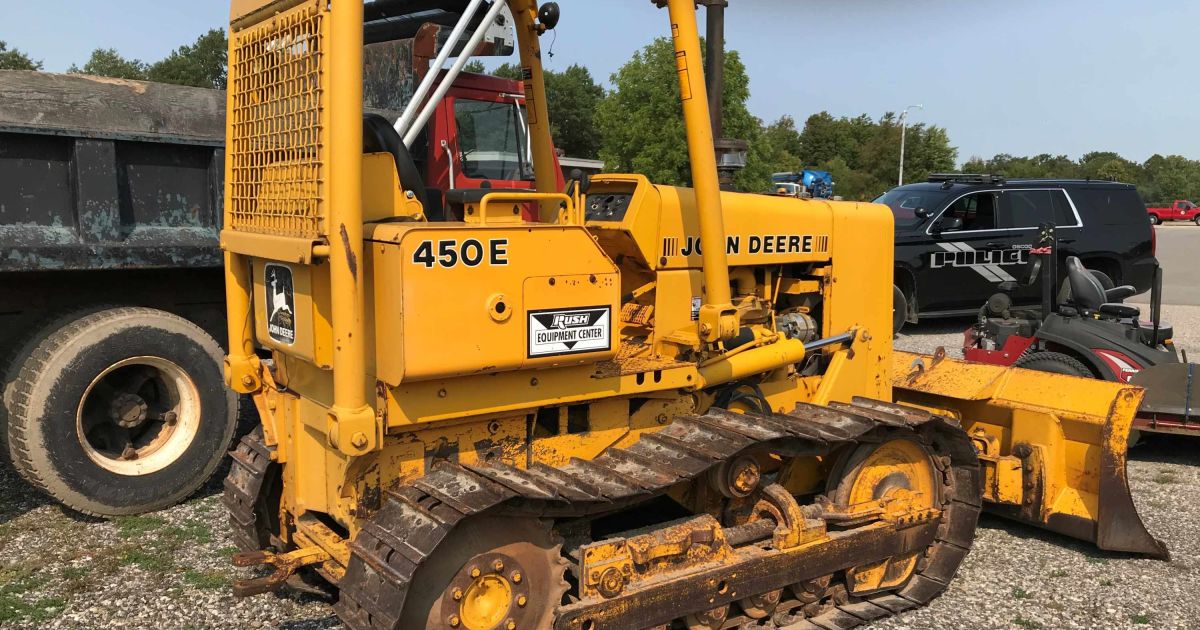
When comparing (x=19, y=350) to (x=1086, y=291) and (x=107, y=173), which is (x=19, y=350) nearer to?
(x=107, y=173)

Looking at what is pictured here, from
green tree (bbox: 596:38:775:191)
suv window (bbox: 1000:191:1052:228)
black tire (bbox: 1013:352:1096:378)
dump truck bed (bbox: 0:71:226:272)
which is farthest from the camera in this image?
green tree (bbox: 596:38:775:191)

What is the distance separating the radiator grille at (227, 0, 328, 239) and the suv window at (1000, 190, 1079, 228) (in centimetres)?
1086

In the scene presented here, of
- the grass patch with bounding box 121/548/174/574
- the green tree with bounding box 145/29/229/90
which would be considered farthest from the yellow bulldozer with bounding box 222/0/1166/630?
the green tree with bounding box 145/29/229/90

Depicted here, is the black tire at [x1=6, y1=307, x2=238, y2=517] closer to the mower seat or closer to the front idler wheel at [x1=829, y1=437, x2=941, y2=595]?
the front idler wheel at [x1=829, y1=437, x2=941, y2=595]

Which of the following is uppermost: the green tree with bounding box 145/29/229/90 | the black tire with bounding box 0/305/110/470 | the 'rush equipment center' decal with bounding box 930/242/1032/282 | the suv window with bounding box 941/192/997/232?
the green tree with bounding box 145/29/229/90

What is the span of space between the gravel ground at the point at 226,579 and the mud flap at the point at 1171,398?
2.58ft

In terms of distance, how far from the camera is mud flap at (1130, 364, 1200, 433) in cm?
671

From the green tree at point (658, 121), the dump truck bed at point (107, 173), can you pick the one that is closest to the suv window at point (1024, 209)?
the dump truck bed at point (107, 173)

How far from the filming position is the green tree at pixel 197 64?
48.9m

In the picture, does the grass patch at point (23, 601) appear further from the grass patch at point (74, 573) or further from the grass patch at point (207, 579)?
the grass patch at point (207, 579)

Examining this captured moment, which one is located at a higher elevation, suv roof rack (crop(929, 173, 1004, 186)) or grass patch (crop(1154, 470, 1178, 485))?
suv roof rack (crop(929, 173, 1004, 186))

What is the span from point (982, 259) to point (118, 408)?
1040cm

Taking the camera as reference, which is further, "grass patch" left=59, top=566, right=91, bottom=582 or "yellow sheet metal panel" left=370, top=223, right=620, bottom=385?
"grass patch" left=59, top=566, right=91, bottom=582

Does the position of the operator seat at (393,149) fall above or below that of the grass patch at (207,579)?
above
